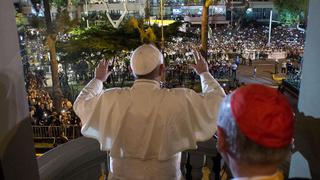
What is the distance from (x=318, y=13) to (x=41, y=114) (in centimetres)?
849

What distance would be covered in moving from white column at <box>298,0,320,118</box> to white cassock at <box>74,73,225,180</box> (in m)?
0.56

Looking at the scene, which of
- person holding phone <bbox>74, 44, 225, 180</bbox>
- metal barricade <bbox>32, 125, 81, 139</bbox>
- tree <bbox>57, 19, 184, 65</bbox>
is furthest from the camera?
tree <bbox>57, 19, 184, 65</bbox>

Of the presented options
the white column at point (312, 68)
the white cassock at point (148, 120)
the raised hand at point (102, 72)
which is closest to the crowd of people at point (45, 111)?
the raised hand at point (102, 72)

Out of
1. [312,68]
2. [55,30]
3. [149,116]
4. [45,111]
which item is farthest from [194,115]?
[55,30]

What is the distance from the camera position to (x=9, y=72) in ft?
7.63

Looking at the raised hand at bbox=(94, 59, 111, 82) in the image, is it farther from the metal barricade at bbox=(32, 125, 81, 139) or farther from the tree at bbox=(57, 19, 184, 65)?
the tree at bbox=(57, 19, 184, 65)

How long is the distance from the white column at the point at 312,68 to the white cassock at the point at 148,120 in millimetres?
562

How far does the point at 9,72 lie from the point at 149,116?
3.26ft

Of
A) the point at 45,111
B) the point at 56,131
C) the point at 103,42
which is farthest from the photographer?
the point at 103,42

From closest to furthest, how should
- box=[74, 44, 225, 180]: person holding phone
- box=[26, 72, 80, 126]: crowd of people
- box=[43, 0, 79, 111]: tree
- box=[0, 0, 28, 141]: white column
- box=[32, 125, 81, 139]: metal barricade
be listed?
box=[74, 44, 225, 180]: person holding phone → box=[0, 0, 28, 141]: white column → box=[32, 125, 81, 139]: metal barricade → box=[26, 72, 80, 126]: crowd of people → box=[43, 0, 79, 111]: tree

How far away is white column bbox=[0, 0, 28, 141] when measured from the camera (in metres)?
2.25

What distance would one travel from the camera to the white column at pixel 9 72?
225 centimetres

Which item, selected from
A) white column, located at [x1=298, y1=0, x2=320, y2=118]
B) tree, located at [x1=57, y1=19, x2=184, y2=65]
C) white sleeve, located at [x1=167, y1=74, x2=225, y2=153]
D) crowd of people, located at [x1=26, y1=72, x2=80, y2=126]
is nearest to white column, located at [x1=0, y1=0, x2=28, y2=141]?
white sleeve, located at [x1=167, y1=74, x2=225, y2=153]

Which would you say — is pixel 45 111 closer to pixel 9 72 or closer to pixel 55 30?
pixel 55 30
